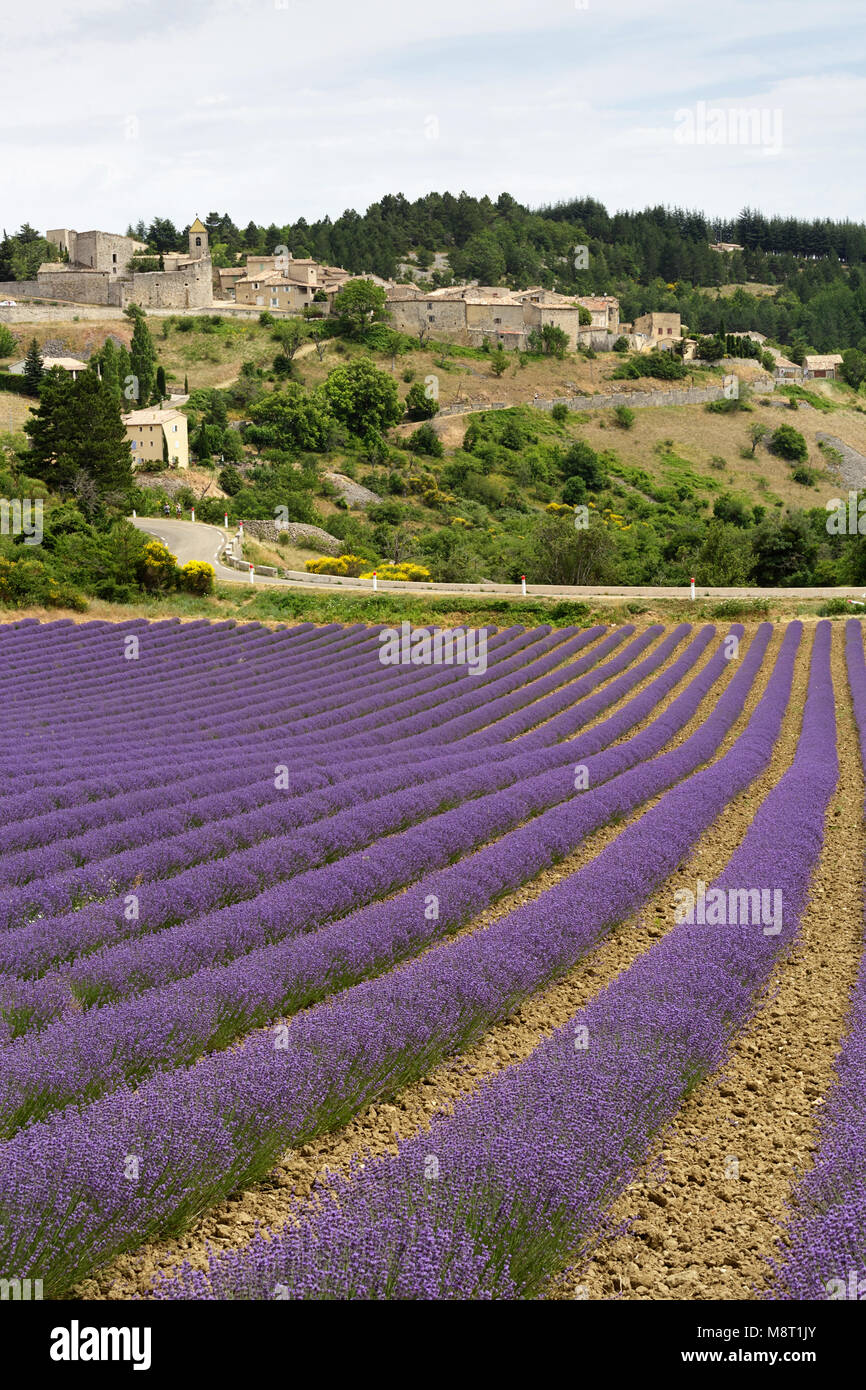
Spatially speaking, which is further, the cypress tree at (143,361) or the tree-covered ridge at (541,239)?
the tree-covered ridge at (541,239)

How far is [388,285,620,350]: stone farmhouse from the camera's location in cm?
8550

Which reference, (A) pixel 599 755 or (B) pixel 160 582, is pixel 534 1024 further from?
(B) pixel 160 582

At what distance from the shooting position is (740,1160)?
15.5ft

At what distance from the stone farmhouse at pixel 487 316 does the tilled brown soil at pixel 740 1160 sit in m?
84.4

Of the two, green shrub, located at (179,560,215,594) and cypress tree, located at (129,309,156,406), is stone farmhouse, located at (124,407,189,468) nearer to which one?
cypress tree, located at (129,309,156,406)

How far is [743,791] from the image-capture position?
11.6m

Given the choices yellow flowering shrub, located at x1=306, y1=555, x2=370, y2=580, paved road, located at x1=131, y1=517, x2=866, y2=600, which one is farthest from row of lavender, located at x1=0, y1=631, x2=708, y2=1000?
yellow flowering shrub, located at x1=306, y1=555, x2=370, y2=580

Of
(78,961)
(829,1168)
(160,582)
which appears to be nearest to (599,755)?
(78,961)

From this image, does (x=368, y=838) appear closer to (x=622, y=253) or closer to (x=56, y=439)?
(x=56, y=439)

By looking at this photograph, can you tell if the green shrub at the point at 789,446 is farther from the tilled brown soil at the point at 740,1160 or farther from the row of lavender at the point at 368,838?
the tilled brown soil at the point at 740,1160

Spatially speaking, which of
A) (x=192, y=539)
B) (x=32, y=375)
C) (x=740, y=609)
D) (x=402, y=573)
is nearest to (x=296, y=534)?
(x=192, y=539)

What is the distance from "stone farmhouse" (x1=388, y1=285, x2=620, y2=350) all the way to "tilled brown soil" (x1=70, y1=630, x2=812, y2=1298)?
269ft

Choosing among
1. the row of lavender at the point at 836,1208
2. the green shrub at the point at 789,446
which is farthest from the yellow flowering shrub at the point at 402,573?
the green shrub at the point at 789,446

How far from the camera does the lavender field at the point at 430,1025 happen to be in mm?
3709
